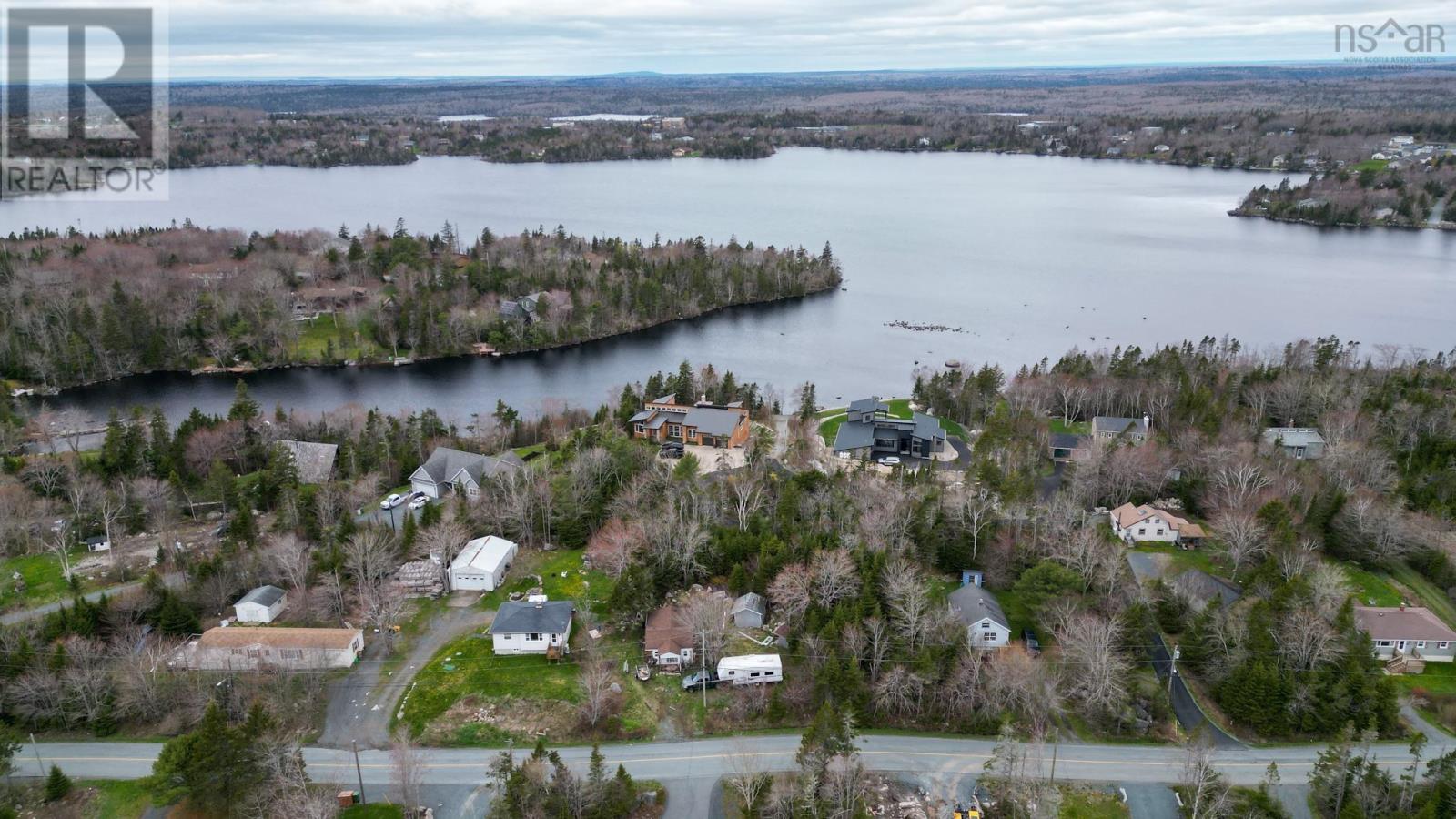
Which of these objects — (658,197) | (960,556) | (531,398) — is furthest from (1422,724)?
Result: (658,197)

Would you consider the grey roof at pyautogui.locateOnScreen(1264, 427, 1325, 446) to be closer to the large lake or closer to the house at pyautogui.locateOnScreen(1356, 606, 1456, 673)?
the house at pyautogui.locateOnScreen(1356, 606, 1456, 673)

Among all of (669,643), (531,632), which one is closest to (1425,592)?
(669,643)

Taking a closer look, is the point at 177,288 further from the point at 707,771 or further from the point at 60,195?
the point at 60,195

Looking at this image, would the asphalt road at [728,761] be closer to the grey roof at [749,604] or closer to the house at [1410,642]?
the house at [1410,642]

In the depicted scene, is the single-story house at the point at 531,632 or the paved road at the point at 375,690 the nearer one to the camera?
the paved road at the point at 375,690

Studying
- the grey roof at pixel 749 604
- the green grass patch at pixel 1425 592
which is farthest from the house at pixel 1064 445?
the grey roof at pixel 749 604

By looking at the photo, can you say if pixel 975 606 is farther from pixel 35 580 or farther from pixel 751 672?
pixel 35 580
